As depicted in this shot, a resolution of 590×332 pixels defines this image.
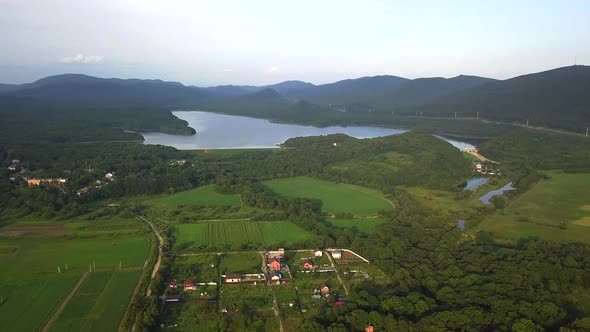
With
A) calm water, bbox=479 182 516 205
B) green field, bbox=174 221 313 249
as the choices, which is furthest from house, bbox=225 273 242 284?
calm water, bbox=479 182 516 205

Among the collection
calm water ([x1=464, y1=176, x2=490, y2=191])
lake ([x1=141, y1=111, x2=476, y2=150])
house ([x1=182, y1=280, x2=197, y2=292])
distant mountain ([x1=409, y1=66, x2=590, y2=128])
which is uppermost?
distant mountain ([x1=409, y1=66, x2=590, y2=128])

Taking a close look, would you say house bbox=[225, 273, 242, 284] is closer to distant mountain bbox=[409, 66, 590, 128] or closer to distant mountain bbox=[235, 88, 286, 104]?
distant mountain bbox=[409, 66, 590, 128]

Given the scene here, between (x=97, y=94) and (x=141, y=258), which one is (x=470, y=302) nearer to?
(x=141, y=258)

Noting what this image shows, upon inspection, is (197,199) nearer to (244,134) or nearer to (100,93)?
(244,134)

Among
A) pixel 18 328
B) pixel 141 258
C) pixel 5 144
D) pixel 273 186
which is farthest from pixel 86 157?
pixel 18 328

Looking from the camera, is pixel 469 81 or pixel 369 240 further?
pixel 469 81

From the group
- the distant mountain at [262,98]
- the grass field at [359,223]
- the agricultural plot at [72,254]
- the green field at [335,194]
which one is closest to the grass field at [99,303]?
the agricultural plot at [72,254]

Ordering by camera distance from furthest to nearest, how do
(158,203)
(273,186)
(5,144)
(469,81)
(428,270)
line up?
(469,81) < (5,144) < (273,186) < (158,203) < (428,270)
